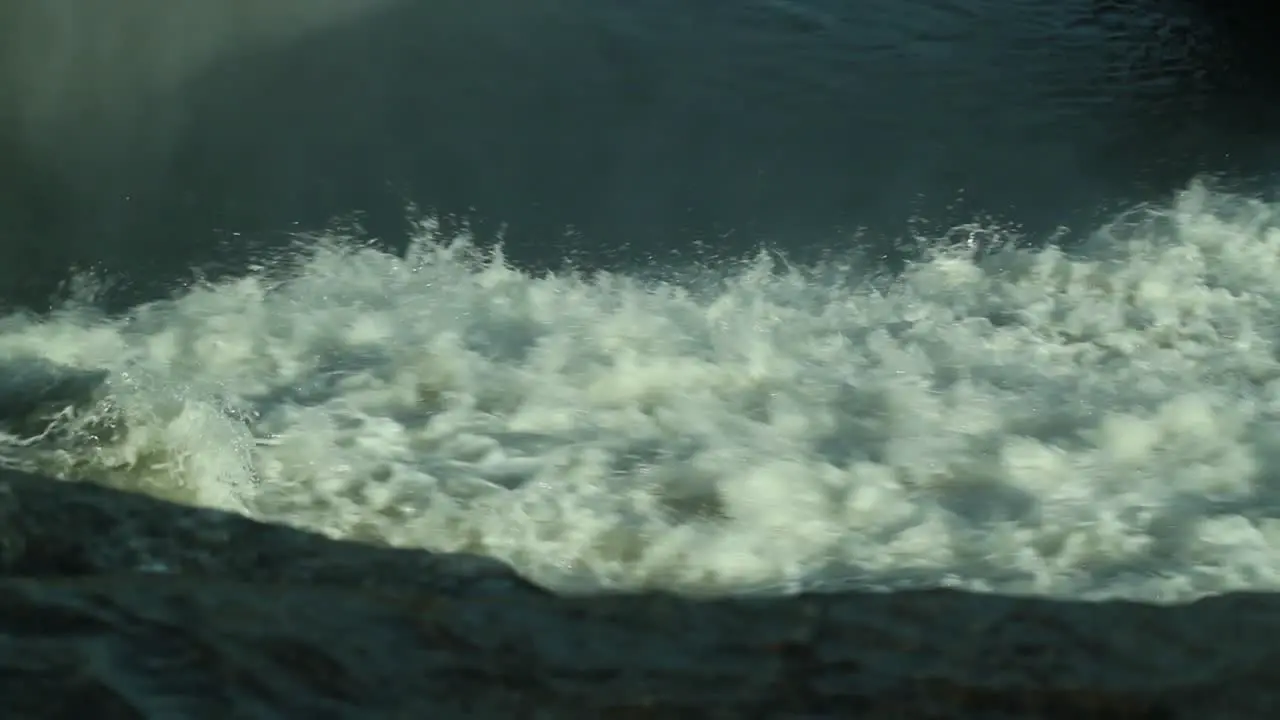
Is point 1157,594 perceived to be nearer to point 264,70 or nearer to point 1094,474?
point 1094,474

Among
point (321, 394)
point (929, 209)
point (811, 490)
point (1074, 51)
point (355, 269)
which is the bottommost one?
point (811, 490)

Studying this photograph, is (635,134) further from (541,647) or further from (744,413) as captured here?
(541,647)

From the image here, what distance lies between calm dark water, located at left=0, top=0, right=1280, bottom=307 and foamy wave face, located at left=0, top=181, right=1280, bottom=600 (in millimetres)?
515

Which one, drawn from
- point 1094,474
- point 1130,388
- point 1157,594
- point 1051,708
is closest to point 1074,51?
point 1130,388

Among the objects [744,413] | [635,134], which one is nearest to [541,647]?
[744,413]

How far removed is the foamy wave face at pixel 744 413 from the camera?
5.27 metres

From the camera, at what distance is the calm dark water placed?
7.67 metres

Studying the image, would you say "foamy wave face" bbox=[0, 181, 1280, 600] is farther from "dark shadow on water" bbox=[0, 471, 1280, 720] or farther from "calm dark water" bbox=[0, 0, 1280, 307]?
"calm dark water" bbox=[0, 0, 1280, 307]

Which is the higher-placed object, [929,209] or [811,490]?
[929,209]

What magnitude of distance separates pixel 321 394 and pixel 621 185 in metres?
2.60

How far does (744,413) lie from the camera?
617 cm

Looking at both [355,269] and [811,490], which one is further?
[355,269]

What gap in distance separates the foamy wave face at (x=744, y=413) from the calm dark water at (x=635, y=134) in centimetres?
51

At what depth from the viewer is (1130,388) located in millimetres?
6355
